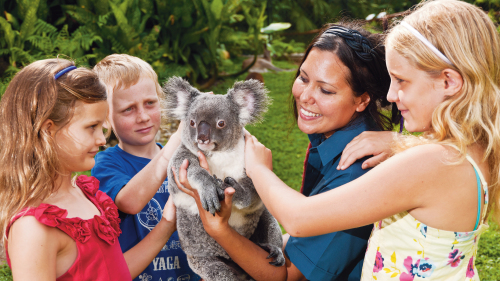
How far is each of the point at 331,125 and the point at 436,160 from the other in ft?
2.16

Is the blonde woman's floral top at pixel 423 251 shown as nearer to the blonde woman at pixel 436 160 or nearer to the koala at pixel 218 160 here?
the blonde woman at pixel 436 160

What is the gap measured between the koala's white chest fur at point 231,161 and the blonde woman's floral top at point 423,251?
2.17 feet

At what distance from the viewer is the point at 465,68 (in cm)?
119

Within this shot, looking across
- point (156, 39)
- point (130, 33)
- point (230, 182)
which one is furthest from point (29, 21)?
point (230, 182)

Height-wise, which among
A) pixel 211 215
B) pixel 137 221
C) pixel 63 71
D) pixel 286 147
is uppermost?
pixel 63 71

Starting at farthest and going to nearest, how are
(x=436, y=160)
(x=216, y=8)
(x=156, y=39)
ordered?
(x=216, y=8) < (x=156, y=39) < (x=436, y=160)

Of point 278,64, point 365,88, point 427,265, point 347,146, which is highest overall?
point 365,88

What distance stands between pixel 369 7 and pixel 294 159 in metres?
9.04

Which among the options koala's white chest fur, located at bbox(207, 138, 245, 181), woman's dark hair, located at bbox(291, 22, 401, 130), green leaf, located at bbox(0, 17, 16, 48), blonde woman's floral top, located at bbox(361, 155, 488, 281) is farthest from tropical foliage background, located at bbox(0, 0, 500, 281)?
koala's white chest fur, located at bbox(207, 138, 245, 181)

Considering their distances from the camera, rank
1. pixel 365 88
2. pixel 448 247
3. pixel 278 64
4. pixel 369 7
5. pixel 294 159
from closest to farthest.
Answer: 1. pixel 448 247
2. pixel 365 88
3. pixel 294 159
4. pixel 278 64
5. pixel 369 7

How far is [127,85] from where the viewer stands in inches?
79.0

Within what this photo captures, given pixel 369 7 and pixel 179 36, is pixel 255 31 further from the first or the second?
pixel 369 7

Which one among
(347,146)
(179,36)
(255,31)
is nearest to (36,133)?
(347,146)

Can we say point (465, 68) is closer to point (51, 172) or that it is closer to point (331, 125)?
point (331, 125)
